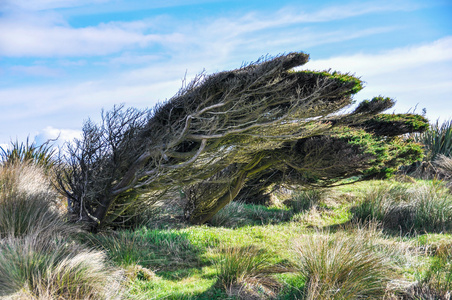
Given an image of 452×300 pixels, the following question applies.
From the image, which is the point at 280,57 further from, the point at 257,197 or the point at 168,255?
the point at 257,197

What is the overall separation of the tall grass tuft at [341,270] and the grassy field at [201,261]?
0.01 m

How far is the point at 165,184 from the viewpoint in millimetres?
6980

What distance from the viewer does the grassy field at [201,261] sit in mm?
4469

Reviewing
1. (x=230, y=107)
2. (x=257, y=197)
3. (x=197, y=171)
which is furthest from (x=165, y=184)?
(x=257, y=197)

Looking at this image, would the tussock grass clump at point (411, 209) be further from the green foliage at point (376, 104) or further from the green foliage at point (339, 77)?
the green foliage at point (339, 77)

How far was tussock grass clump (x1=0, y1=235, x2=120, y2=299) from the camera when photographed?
4219mm

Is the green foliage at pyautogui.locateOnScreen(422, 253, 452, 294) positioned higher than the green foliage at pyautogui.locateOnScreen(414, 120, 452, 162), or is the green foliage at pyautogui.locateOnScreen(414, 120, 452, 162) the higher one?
the green foliage at pyautogui.locateOnScreen(414, 120, 452, 162)

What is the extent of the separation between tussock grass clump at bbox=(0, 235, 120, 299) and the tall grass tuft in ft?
7.64

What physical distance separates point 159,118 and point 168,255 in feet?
7.96

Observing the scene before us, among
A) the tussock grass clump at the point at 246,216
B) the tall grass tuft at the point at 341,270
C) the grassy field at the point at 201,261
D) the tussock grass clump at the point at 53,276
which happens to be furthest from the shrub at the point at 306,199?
the tussock grass clump at the point at 53,276

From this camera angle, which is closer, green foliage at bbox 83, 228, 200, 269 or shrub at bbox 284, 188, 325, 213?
green foliage at bbox 83, 228, 200, 269

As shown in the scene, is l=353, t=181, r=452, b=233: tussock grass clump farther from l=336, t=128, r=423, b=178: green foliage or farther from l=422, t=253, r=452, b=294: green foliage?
l=422, t=253, r=452, b=294: green foliage

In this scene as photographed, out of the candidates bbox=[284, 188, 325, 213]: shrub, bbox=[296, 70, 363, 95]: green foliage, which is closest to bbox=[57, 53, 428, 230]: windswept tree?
bbox=[296, 70, 363, 95]: green foliage

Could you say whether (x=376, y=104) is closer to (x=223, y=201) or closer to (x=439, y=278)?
(x=439, y=278)
